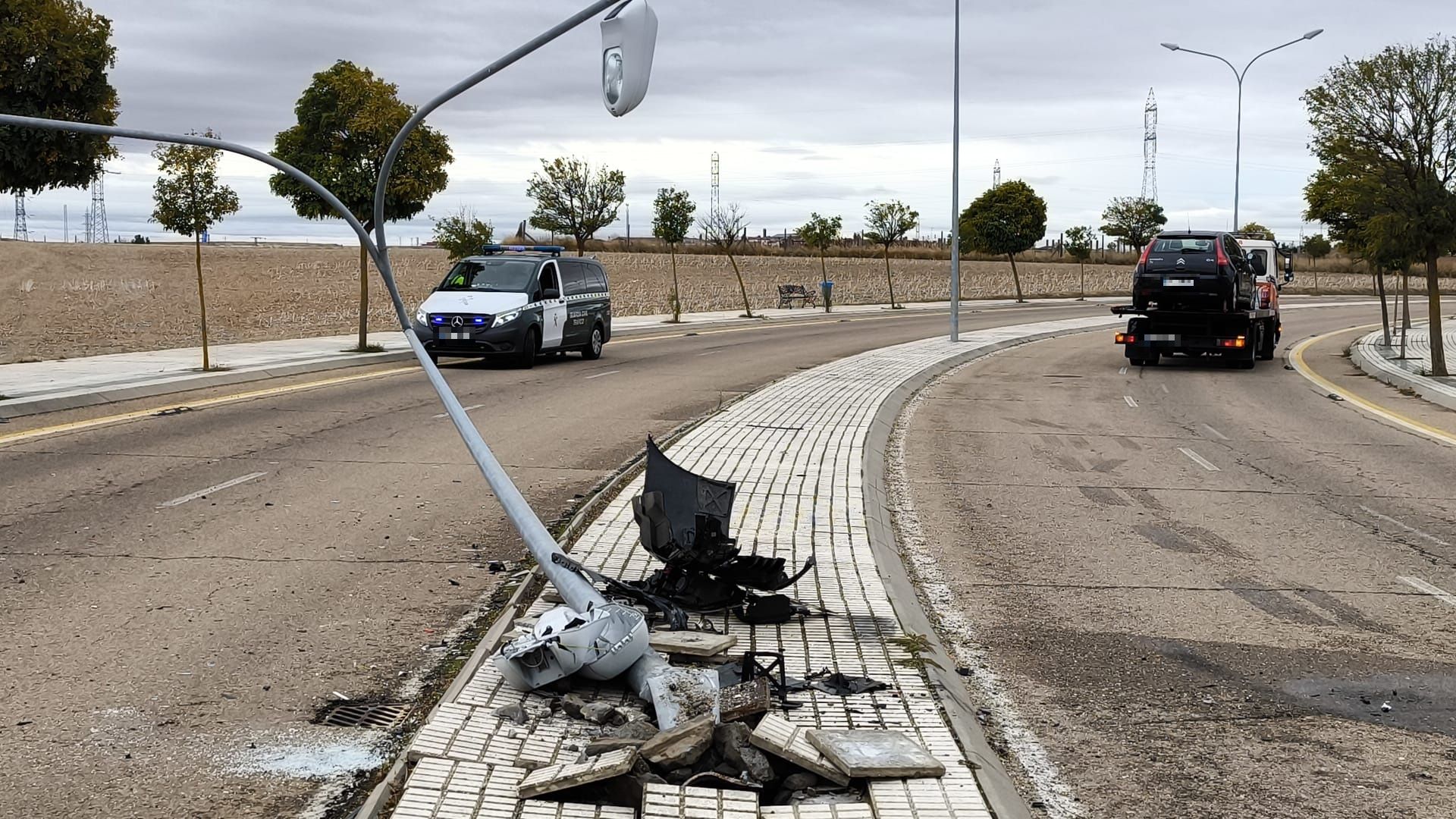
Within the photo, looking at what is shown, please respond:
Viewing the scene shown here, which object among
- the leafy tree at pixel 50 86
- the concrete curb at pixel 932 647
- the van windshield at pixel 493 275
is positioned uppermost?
the leafy tree at pixel 50 86

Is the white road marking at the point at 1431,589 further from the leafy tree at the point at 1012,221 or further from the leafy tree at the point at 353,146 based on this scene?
the leafy tree at the point at 1012,221

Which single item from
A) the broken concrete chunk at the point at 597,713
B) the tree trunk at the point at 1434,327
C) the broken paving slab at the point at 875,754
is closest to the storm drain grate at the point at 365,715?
the broken concrete chunk at the point at 597,713

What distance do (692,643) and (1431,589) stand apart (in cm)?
478

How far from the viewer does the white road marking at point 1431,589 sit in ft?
24.9

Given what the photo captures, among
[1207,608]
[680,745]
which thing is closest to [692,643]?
[680,745]

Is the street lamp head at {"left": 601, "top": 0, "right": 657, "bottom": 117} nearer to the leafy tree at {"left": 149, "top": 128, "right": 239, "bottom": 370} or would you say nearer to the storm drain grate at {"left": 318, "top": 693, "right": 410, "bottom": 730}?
the storm drain grate at {"left": 318, "top": 693, "right": 410, "bottom": 730}

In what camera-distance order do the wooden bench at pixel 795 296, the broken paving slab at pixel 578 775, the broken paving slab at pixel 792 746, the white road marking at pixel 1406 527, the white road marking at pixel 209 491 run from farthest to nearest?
the wooden bench at pixel 795 296
the white road marking at pixel 209 491
the white road marking at pixel 1406 527
the broken paving slab at pixel 792 746
the broken paving slab at pixel 578 775

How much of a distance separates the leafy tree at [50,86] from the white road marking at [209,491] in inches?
330

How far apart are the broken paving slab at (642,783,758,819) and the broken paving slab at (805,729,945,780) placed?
37cm

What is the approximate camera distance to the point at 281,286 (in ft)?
177

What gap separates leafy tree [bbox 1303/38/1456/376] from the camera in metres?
22.5

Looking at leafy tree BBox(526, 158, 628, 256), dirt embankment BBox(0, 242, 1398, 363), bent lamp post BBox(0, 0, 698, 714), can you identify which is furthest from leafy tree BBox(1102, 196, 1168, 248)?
bent lamp post BBox(0, 0, 698, 714)

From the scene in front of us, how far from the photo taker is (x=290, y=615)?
6.91m

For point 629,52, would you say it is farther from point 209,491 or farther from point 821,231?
point 821,231
